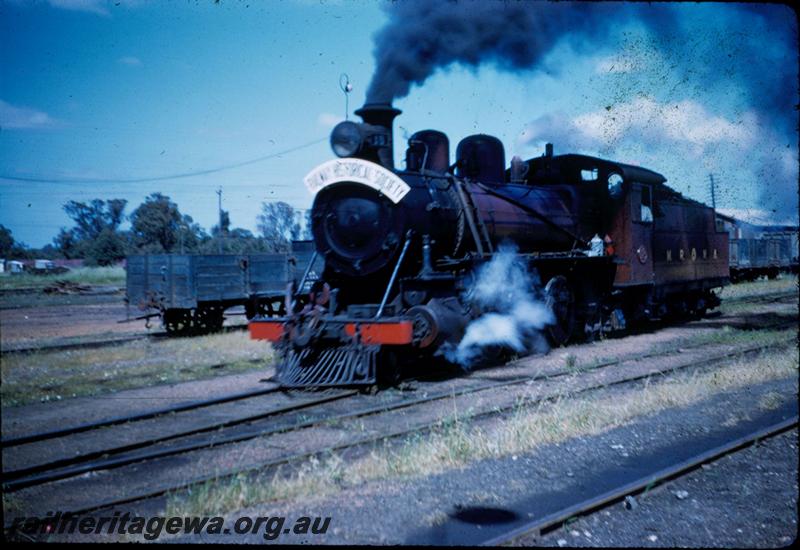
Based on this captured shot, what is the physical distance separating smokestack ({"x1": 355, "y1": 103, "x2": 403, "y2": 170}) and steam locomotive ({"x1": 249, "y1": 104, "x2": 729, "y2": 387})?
0.07ft

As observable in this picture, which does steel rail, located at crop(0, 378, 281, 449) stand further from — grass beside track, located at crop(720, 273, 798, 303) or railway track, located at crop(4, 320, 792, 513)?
grass beside track, located at crop(720, 273, 798, 303)

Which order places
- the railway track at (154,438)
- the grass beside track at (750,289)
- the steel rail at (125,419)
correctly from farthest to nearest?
the grass beside track at (750,289) < the steel rail at (125,419) < the railway track at (154,438)

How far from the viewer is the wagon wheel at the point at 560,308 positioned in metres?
12.3

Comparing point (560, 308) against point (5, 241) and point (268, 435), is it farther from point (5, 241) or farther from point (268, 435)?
point (5, 241)

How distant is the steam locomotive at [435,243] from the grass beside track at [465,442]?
2.16 m

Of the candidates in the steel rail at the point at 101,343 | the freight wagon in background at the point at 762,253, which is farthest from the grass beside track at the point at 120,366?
the freight wagon in background at the point at 762,253

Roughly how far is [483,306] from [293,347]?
3.23 metres

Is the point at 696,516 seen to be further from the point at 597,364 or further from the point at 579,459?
the point at 597,364

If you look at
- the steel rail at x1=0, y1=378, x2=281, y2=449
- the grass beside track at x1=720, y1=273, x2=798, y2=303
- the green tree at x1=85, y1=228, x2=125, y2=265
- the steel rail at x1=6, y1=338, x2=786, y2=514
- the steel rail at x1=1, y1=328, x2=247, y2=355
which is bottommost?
the steel rail at x1=6, y1=338, x2=786, y2=514

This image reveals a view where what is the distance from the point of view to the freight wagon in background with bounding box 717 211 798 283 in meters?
30.8

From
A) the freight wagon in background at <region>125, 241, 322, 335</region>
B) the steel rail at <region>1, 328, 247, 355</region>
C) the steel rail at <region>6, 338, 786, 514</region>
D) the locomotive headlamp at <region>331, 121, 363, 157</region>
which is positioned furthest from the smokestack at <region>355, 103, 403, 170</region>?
the freight wagon in background at <region>125, 241, 322, 335</region>

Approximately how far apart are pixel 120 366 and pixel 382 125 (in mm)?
6149

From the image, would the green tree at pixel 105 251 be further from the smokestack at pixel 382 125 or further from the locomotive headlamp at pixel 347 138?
the smokestack at pixel 382 125

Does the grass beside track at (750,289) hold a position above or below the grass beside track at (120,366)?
above
